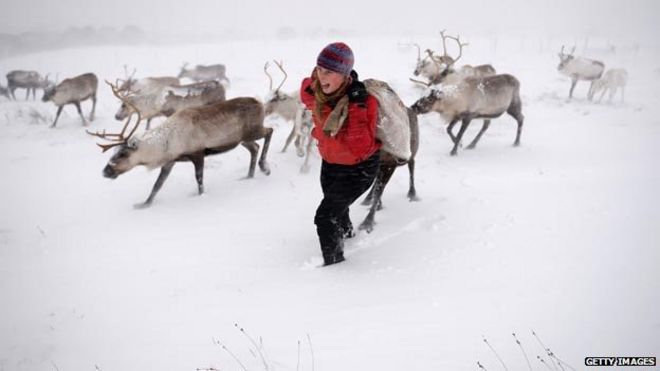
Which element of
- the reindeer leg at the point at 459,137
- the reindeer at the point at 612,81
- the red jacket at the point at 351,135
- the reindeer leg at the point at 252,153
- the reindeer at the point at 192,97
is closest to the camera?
the red jacket at the point at 351,135

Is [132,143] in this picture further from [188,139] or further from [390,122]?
[390,122]

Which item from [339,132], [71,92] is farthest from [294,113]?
[71,92]

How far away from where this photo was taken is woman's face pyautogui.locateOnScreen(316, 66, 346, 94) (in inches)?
102

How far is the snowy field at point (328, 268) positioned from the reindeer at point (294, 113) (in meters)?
0.42

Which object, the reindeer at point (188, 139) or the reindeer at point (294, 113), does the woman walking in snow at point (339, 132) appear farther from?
the reindeer at point (294, 113)

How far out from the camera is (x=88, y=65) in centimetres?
2302

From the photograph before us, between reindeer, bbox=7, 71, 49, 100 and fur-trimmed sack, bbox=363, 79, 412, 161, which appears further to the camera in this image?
reindeer, bbox=7, 71, 49, 100

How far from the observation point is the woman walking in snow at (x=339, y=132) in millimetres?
2588

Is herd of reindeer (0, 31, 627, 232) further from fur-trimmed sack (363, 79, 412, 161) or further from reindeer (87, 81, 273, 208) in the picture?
fur-trimmed sack (363, 79, 412, 161)

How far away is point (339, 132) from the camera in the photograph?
2725 mm

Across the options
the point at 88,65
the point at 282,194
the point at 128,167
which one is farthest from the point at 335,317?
the point at 88,65

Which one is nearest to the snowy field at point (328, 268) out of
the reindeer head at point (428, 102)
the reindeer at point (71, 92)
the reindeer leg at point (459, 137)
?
the reindeer leg at point (459, 137)

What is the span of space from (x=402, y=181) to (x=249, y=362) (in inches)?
160

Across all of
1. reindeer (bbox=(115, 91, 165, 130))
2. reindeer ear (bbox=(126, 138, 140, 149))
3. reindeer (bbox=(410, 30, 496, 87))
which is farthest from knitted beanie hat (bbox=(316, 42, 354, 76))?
reindeer (bbox=(115, 91, 165, 130))
